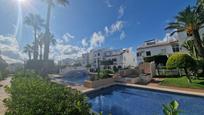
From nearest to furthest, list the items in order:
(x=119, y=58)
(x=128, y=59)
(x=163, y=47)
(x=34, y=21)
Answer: (x=163, y=47) < (x=34, y=21) < (x=119, y=58) < (x=128, y=59)

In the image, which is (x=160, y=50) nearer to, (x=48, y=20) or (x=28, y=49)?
(x=48, y=20)

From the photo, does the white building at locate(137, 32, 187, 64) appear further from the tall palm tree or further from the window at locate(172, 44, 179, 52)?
the tall palm tree

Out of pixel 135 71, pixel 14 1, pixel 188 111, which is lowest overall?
pixel 188 111

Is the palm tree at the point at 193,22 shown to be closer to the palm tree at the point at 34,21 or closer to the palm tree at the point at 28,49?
the palm tree at the point at 34,21

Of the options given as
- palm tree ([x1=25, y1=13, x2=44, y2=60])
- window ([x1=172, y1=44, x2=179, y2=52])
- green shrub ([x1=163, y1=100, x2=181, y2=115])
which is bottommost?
green shrub ([x1=163, y1=100, x2=181, y2=115])

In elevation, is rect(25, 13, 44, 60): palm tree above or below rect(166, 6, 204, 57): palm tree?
above

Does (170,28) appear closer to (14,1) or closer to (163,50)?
(163,50)

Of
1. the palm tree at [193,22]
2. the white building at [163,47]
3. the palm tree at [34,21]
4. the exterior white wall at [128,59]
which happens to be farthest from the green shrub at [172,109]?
the exterior white wall at [128,59]

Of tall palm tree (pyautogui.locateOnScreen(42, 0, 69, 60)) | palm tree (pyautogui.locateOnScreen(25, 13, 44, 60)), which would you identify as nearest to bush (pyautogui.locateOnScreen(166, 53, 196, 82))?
tall palm tree (pyautogui.locateOnScreen(42, 0, 69, 60))

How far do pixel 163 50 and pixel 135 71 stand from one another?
49.6 ft

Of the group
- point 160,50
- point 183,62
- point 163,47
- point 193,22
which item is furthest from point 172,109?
point 160,50

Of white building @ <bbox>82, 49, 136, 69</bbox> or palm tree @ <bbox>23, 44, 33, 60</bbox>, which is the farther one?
palm tree @ <bbox>23, 44, 33, 60</bbox>

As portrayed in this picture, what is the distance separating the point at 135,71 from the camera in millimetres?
31828

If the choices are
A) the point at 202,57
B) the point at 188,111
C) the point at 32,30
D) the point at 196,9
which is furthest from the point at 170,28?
the point at 32,30
